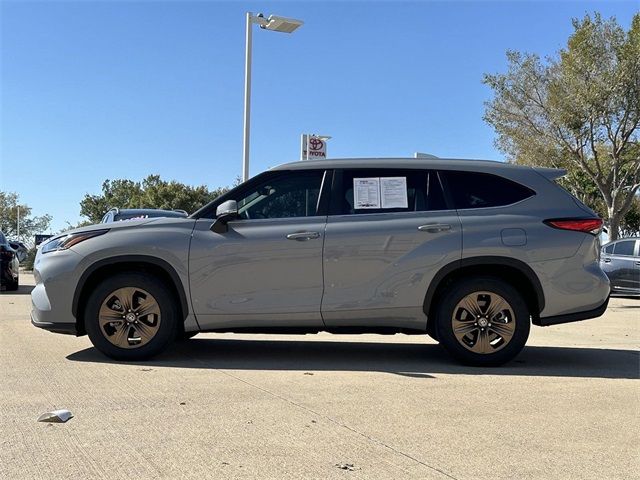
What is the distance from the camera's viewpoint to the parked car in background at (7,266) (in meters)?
14.1

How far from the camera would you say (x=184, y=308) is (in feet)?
18.5

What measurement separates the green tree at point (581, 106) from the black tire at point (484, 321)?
17456 millimetres

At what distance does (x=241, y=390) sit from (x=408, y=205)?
2307mm

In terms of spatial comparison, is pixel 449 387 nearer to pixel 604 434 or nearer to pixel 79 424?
pixel 604 434

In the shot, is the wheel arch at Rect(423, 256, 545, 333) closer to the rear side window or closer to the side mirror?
the rear side window

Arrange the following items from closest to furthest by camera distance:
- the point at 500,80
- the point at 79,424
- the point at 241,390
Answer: the point at 79,424, the point at 241,390, the point at 500,80

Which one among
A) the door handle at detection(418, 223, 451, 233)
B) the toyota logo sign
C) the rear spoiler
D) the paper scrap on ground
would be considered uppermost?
the toyota logo sign

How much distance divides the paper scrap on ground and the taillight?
428 cm

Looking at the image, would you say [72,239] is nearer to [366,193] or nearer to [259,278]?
[259,278]

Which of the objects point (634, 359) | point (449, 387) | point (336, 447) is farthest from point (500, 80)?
point (336, 447)

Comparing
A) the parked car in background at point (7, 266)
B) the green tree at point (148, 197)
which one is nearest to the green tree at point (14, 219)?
the green tree at point (148, 197)

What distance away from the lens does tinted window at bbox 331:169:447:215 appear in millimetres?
5789

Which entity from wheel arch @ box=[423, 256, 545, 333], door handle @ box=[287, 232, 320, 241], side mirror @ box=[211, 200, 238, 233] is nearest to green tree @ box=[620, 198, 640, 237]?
wheel arch @ box=[423, 256, 545, 333]

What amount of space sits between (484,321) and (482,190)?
48.7 inches
